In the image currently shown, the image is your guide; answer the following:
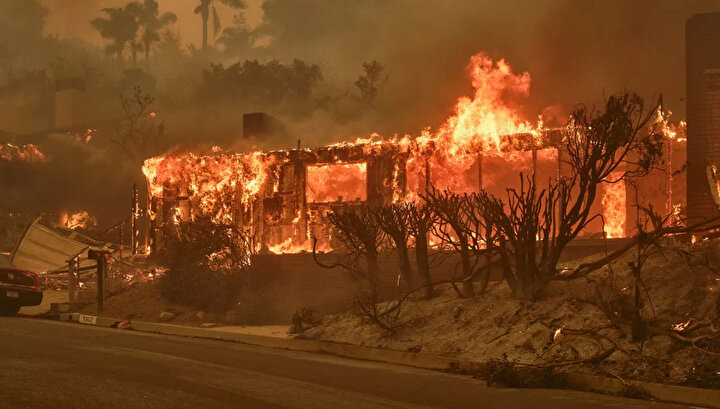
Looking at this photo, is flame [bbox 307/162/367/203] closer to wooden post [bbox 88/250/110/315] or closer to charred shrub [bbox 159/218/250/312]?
charred shrub [bbox 159/218/250/312]

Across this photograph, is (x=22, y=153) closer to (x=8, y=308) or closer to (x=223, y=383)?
(x=8, y=308)

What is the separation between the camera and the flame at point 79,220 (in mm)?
52378

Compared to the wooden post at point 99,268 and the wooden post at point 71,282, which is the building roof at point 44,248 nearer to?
the wooden post at point 71,282

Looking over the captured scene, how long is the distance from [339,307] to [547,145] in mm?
8563

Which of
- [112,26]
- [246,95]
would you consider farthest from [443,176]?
[112,26]

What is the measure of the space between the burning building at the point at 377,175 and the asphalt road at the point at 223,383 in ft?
42.1

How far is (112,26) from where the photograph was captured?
84.1m

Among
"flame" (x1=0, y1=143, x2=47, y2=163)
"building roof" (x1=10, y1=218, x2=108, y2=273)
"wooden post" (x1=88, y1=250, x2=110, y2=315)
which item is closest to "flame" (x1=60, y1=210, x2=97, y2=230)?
"flame" (x1=0, y1=143, x2=47, y2=163)

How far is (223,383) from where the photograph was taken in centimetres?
878

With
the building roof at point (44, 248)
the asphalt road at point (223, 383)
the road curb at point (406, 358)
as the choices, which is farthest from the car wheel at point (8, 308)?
the building roof at point (44, 248)

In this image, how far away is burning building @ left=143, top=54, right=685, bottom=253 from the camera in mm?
24203

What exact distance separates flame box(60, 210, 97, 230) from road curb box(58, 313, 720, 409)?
3324 centimetres

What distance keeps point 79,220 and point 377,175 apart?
110ft

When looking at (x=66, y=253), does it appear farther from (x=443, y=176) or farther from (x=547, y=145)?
(x=547, y=145)
